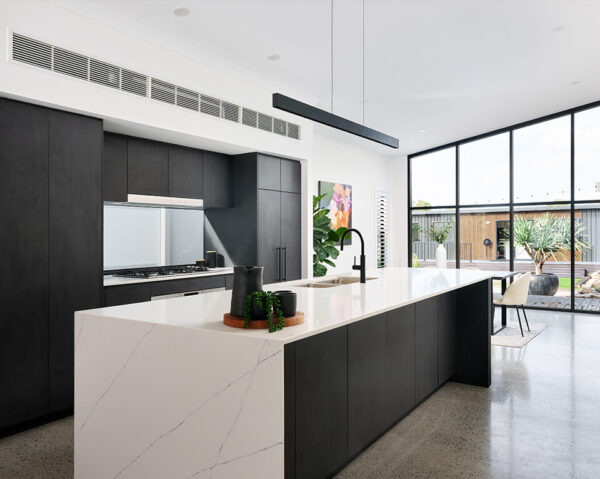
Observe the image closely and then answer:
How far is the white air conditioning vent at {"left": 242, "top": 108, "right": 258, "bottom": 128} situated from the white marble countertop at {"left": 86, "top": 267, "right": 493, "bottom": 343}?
2204 mm

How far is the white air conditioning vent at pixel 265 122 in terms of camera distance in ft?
16.9

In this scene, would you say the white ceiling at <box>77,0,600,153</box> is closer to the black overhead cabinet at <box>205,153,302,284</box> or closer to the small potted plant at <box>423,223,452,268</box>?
the black overhead cabinet at <box>205,153,302,284</box>

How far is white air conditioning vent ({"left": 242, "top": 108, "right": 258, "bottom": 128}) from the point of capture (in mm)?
4918

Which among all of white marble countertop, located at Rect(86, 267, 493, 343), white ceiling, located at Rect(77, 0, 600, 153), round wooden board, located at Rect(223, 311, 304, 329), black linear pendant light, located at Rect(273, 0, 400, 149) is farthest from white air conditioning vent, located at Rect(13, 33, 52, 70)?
round wooden board, located at Rect(223, 311, 304, 329)

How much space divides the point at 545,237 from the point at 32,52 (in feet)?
25.0

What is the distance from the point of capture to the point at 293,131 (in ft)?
18.5

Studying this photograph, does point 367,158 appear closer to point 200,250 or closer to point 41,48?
point 200,250

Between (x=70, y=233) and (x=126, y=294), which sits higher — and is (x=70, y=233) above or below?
above

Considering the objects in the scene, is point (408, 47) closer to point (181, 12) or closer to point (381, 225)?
point (181, 12)

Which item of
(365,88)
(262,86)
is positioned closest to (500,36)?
(365,88)

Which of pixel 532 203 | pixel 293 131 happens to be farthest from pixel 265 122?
pixel 532 203

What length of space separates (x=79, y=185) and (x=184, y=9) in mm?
1519

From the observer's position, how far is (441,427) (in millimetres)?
3131

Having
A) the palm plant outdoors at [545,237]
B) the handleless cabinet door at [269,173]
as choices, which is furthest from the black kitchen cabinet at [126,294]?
the palm plant outdoors at [545,237]
